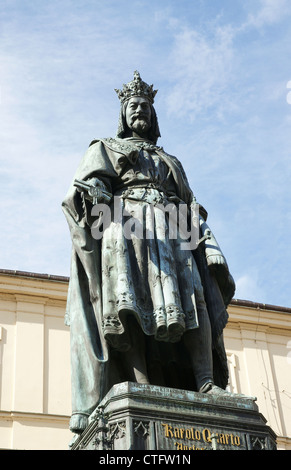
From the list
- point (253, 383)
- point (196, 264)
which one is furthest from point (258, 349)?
point (196, 264)

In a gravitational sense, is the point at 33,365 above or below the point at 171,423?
above

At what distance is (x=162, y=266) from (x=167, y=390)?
1399 millimetres

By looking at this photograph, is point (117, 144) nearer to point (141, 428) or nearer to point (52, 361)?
point (141, 428)

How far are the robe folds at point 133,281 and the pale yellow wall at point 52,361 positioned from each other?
49.6 ft

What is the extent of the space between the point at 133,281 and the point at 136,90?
8.07 feet

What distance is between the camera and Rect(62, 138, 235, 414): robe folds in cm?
838

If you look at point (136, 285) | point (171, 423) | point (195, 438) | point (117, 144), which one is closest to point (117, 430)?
point (171, 423)

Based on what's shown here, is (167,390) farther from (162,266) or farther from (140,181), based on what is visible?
(140,181)

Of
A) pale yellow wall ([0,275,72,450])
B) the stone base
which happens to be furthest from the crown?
pale yellow wall ([0,275,72,450])

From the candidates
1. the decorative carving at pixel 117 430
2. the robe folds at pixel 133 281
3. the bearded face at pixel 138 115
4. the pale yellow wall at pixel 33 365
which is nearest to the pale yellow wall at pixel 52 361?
the pale yellow wall at pixel 33 365

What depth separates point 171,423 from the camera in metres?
7.43

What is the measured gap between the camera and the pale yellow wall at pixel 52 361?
2388 cm

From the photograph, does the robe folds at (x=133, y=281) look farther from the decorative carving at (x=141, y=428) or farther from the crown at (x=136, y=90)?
the decorative carving at (x=141, y=428)

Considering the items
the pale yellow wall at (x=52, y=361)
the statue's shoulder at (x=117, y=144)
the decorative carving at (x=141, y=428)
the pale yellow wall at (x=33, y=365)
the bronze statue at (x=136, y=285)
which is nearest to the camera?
the decorative carving at (x=141, y=428)
